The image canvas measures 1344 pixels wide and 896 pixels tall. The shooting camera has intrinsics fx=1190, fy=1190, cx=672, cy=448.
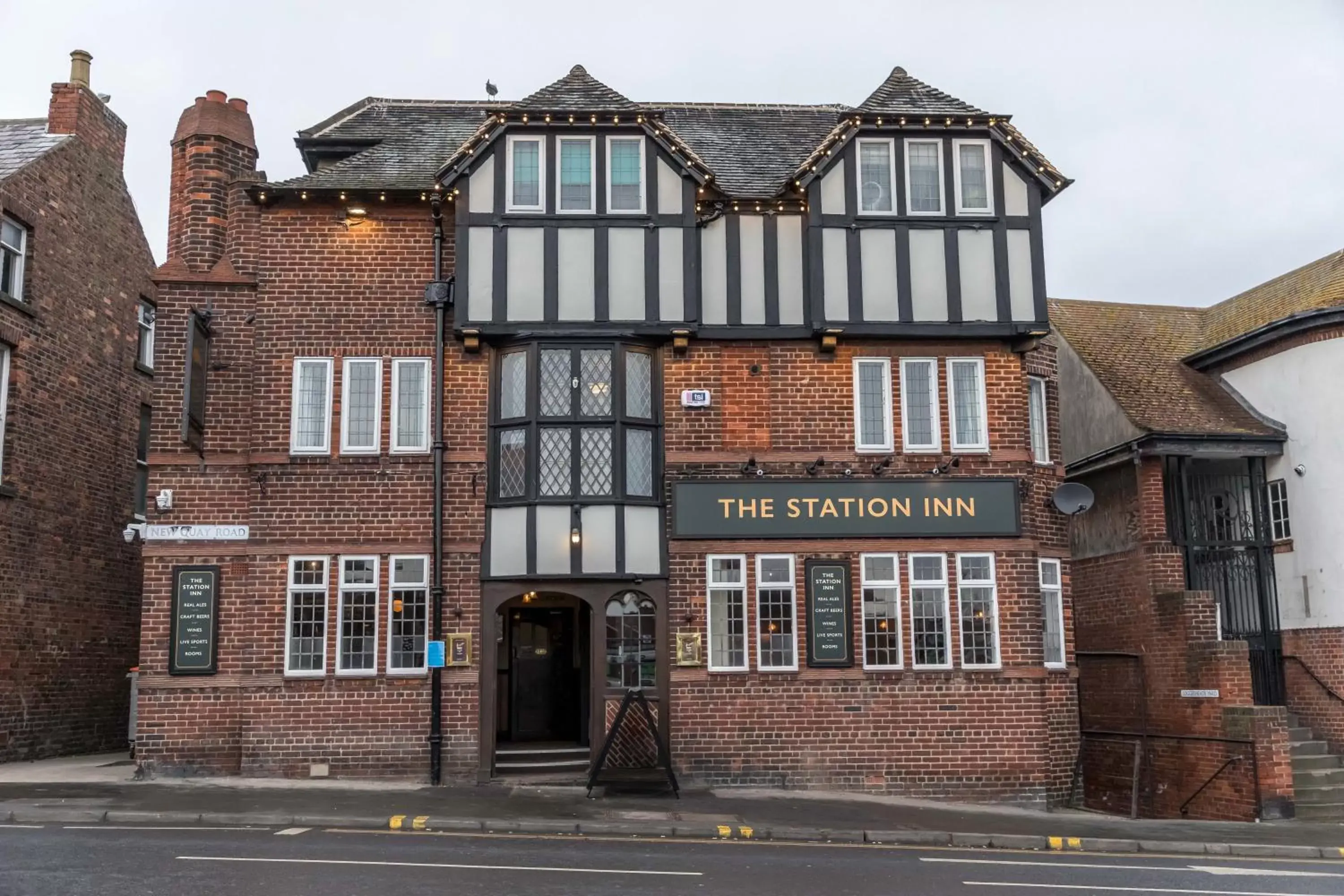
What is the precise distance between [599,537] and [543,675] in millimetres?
4373

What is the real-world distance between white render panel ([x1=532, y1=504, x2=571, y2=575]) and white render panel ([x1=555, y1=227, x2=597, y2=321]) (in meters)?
2.82

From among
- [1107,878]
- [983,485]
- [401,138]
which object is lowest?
[1107,878]

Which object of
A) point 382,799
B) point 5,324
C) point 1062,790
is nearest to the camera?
point 382,799

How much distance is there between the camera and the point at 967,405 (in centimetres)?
1831

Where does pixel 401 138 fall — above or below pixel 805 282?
above

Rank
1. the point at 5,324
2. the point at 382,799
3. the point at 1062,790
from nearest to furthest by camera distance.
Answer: the point at 382,799, the point at 1062,790, the point at 5,324

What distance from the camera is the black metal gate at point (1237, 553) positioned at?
20234 millimetres

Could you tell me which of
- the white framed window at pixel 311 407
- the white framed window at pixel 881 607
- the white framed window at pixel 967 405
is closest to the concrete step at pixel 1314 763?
the white framed window at pixel 881 607

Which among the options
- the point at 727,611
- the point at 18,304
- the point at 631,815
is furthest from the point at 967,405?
the point at 18,304

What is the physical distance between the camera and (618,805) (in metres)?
15.2

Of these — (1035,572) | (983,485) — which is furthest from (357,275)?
(1035,572)

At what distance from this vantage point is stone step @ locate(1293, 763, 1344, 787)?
1798 centimetres

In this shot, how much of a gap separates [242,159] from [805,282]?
8.96 meters

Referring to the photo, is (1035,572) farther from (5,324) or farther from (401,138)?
(5,324)
